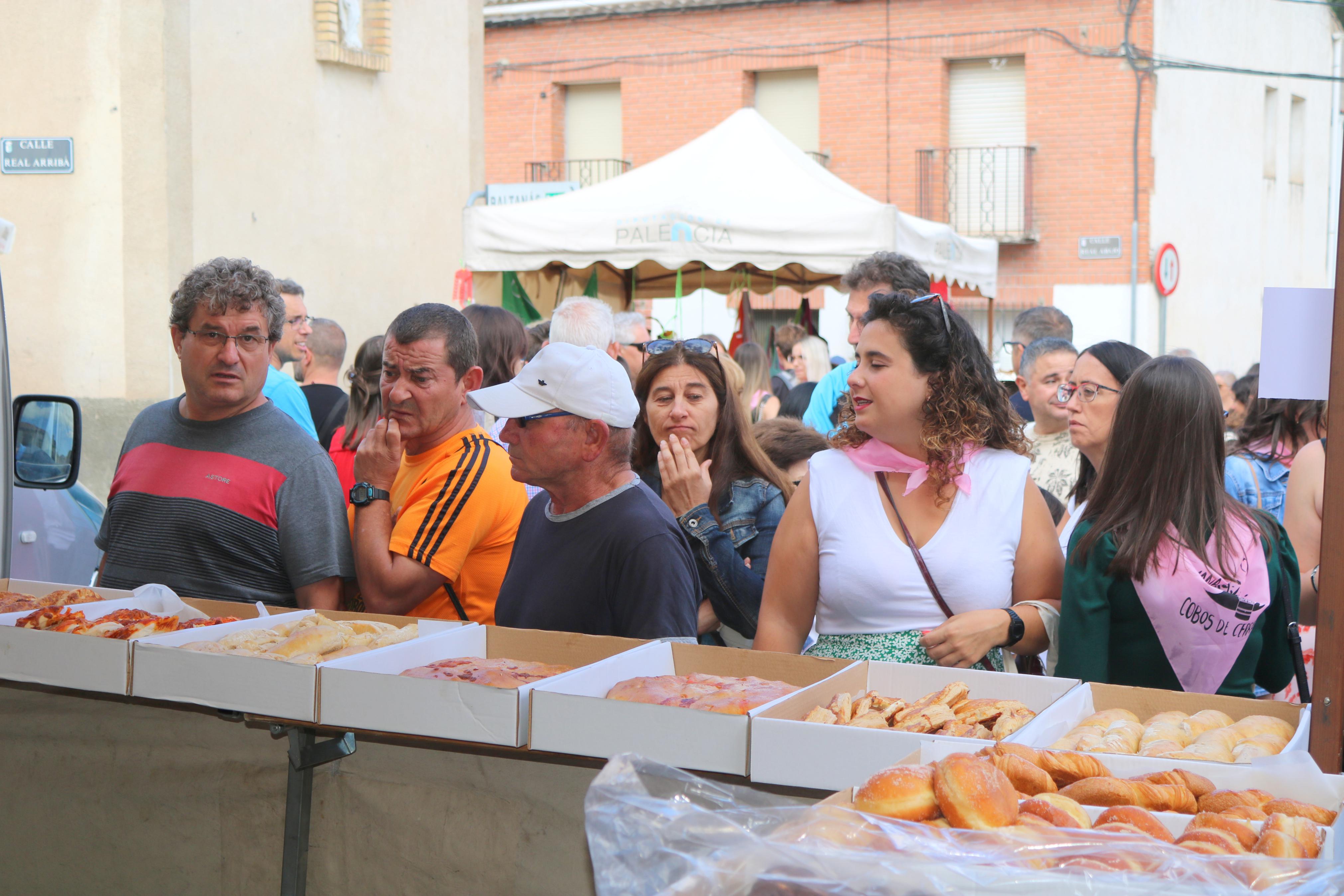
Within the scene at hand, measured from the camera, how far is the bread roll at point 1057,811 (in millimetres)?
1406

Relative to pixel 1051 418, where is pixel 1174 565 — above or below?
below

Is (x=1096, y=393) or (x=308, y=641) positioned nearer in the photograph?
(x=308, y=641)

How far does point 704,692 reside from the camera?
2.05 metres

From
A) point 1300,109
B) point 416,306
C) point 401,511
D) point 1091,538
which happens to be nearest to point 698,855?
point 1091,538

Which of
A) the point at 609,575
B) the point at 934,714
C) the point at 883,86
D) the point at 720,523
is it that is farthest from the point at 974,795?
the point at 883,86

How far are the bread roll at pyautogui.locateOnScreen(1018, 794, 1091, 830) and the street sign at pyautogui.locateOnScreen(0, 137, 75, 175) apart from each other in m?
8.29

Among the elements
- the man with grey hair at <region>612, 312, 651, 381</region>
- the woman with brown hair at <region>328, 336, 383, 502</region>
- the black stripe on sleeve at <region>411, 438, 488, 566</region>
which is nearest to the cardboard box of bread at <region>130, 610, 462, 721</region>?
the black stripe on sleeve at <region>411, 438, 488, 566</region>

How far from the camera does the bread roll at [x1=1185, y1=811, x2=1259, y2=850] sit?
55.1 inches

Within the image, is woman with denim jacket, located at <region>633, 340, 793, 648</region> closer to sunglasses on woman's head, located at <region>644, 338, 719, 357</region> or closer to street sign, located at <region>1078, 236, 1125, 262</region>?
sunglasses on woman's head, located at <region>644, 338, 719, 357</region>

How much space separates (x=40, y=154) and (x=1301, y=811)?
28.5 ft

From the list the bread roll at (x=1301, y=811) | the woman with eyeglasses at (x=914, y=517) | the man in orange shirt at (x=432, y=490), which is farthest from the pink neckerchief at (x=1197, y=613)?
the man in orange shirt at (x=432, y=490)

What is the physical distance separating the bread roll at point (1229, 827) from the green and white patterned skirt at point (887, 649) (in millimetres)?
1155

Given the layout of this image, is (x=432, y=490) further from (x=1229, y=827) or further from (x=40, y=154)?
(x=40, y=154)

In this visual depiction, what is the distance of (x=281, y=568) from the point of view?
10.2 ft
